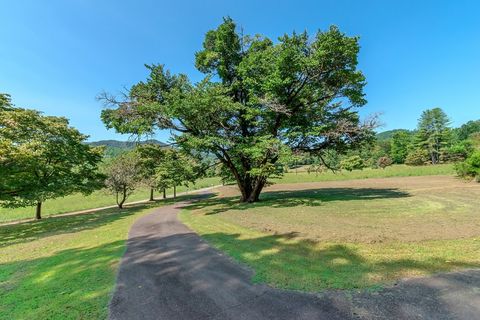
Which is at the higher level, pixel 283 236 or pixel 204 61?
pixel 204 61

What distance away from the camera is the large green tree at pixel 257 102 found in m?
17.1

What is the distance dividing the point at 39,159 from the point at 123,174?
7646 mm

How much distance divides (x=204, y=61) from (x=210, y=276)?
19578 millimetres

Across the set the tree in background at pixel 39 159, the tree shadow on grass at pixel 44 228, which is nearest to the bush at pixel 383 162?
the tree in background at pixel 39 159

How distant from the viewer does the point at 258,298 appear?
440 cm

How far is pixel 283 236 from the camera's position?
29.2 ft

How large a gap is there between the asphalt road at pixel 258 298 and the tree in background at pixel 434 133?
8141cm

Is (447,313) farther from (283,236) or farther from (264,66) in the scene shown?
(264,66)

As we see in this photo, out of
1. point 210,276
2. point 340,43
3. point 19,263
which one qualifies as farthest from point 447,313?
point 340,43

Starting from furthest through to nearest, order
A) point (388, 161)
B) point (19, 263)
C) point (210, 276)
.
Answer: point (388, 161)
point (19, 263)
point (210, 276)

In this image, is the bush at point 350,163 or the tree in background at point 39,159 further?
the bush at point 350,163

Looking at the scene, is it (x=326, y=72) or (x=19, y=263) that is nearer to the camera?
(x=19, y=263)

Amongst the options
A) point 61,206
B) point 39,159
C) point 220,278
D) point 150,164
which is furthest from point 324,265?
point 61,206

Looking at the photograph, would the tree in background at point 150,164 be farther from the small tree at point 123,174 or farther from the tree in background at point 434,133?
the tree in background at point 434,133
